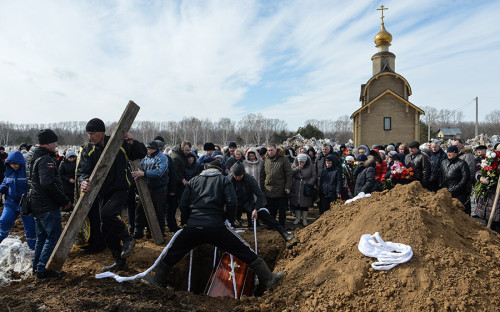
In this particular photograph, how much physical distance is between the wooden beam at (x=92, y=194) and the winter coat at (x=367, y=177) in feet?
16.6

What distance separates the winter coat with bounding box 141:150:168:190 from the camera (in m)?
5.81

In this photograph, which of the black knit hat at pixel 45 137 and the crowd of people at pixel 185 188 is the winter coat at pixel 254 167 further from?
the black knit hat at pixel 45 137

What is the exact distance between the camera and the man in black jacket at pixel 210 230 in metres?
3.88

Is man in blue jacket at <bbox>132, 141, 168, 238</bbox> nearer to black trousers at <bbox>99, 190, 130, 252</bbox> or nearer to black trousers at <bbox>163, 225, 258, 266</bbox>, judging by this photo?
black trousers at <bbox>99, 190, 130, 252</bbox>

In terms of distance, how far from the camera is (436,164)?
27.1 ft

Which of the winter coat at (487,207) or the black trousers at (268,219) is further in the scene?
the winter coat at (487,207)

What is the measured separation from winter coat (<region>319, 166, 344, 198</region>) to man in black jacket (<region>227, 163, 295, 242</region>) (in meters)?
2.31

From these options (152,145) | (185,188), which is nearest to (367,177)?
(185,188)

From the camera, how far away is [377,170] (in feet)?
24.1

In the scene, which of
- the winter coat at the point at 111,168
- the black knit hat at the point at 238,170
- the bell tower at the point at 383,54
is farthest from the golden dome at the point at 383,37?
the winter coat at the point at 111,168

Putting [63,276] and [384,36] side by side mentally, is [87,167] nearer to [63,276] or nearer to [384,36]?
[63,276]

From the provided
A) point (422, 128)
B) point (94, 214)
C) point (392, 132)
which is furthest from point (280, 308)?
point (422, 128)

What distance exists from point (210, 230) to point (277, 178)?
3.71 metres

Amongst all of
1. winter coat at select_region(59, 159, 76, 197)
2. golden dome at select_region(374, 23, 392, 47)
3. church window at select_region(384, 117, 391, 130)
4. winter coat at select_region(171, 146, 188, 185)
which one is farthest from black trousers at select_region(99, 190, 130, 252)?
golden dome at select_region(374, 23, 392, 47)
